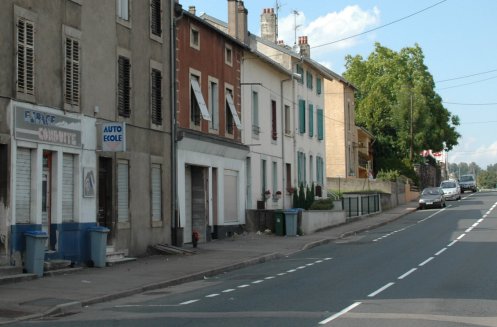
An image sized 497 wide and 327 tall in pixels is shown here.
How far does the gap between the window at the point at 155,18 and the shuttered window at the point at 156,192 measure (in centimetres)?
433

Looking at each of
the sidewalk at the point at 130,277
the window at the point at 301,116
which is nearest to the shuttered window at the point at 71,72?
the sidewalk at the point at 130,277

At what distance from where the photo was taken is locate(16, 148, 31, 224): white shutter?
18156mm

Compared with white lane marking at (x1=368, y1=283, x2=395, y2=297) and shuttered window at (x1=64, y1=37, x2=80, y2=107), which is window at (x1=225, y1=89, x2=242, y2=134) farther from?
white lane marking at (x1=368, y1=283, x2=395, y2=297)

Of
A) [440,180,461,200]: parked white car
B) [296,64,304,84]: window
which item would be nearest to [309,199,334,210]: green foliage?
[296,64,304,84]: window

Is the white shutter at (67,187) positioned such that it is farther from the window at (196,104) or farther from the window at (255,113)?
the window at (255,113)

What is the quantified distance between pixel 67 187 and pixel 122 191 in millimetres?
2845

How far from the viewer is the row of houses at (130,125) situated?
18.3 meters

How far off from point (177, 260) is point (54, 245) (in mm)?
4104

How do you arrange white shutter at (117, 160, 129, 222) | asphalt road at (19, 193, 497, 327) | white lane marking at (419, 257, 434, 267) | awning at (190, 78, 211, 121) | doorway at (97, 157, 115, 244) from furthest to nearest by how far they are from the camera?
awning at (190, 78, 211, 121) → white shutter at (117, 160, 129, 222) → doorway at (97, 157, 115, 244) → white lane marking at (419, 257, 434, 267) → asphalt road at (19, 193, 497, 327)

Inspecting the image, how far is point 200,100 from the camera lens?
28.2 metres

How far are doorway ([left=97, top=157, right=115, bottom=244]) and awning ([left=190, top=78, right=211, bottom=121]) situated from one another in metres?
→ 6.28

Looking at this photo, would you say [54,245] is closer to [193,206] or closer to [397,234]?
[193,206]

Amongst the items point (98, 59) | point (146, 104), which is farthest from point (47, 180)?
point (146, 104)

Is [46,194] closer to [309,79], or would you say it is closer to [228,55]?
[228,55]
